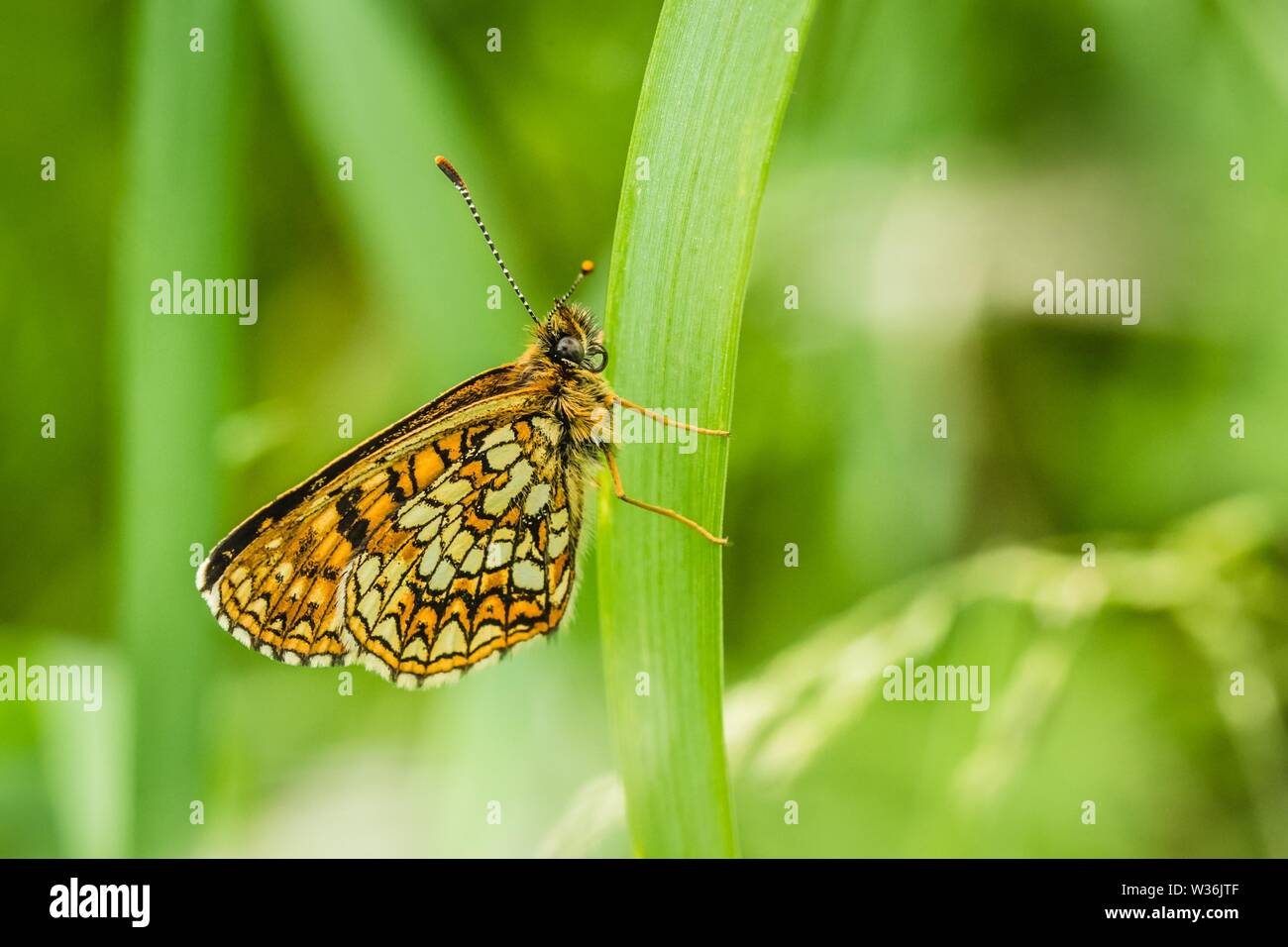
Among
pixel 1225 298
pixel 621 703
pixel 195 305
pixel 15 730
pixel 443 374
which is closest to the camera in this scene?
pixel 621 703

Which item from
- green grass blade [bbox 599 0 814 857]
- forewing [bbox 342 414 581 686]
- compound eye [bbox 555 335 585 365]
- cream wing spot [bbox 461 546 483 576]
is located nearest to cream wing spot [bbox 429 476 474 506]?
forewing [bbox 342 414 581 686]

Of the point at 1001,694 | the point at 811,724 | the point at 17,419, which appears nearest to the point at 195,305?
the point at 17,419

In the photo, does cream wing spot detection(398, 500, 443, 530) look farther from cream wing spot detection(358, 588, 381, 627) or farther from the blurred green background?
the blurred green background

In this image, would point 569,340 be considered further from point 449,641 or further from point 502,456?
point 449,641

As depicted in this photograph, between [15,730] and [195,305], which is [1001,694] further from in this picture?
[15,730]

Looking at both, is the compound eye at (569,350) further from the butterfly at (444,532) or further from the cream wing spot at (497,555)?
the cream wing spot at (497,555)
